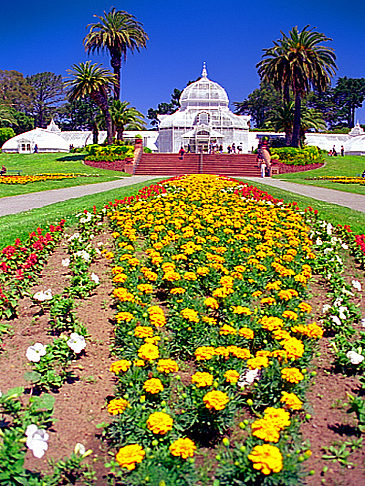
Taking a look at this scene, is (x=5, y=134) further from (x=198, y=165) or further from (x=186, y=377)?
(x=186, y=377)

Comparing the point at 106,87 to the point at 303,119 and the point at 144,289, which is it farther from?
the point at 144,289

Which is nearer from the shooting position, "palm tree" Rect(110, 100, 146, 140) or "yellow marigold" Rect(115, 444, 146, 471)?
"yellow marigold" Rect(115, 444, 146, 471)

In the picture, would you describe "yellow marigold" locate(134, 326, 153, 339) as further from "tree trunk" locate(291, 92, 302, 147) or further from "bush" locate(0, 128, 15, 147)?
"bush" locate(0, 128, 15, 147)

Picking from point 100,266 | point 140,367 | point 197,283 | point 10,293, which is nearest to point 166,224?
point 100,266

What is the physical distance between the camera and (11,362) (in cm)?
357

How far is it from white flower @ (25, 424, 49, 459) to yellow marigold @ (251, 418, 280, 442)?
1.05 meters

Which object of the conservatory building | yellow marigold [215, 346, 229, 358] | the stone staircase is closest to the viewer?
yellow marigold [215, 346, 229, 358]

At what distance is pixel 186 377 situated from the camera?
3.44 meters

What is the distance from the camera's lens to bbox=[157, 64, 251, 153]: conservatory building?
43281 millimetres

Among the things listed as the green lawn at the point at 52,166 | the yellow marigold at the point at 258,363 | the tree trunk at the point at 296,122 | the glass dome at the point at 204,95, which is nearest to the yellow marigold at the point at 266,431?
the yellow marigold at the point at 258,363

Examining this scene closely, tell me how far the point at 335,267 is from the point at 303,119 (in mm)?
37464

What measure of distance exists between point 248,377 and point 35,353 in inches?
56.9

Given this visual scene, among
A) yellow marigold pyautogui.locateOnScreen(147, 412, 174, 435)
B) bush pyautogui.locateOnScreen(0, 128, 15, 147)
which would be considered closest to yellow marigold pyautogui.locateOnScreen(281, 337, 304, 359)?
yellow marigold pyautogui.locateOnScreen(147, 412, 174, 435)

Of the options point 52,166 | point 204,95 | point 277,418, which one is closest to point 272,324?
point 277,418
